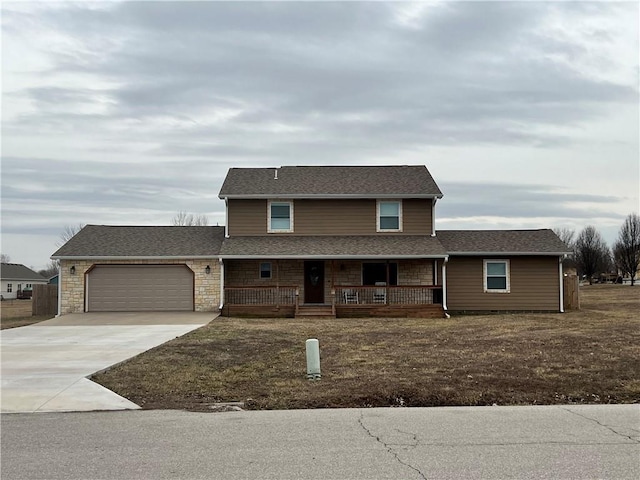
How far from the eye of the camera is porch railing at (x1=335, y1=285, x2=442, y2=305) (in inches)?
1066

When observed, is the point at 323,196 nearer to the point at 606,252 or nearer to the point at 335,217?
the point at 335,217

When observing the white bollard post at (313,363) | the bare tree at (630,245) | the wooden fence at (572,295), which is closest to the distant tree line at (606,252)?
the bare tree at (630,245)

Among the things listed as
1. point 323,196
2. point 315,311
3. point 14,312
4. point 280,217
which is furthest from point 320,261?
point 14,312

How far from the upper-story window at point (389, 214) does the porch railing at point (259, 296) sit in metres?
5.02

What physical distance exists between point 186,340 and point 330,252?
10.6 meters

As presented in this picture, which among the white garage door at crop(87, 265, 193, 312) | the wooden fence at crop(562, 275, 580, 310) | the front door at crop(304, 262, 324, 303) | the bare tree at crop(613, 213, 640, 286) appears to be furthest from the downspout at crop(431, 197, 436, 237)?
the bare tree at crop(613, 213, 640, 286)

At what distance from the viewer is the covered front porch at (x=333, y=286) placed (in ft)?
86.1

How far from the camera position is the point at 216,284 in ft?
89.2

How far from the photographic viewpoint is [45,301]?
95.2 ft

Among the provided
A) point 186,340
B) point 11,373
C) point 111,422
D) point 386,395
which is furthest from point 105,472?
point 186,340

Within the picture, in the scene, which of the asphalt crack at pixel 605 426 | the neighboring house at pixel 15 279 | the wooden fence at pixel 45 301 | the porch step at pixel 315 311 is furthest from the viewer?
the neighboring house at pixel 15 279

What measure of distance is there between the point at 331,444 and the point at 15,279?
80.3 m

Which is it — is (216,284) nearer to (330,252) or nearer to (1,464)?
(330,252)

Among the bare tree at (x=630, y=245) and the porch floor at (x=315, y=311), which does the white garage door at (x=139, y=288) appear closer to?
the porch floor at (x=315, y=311)
